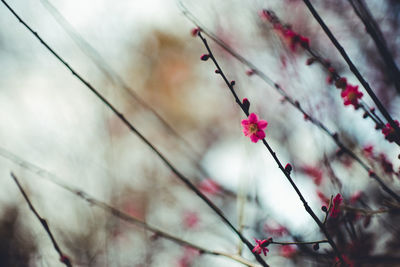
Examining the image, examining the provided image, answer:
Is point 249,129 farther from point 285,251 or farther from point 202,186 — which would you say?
point 202,186

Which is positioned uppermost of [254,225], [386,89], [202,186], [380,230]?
[386,89]

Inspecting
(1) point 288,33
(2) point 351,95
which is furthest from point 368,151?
(1) point 288,33

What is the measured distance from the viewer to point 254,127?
1.43m

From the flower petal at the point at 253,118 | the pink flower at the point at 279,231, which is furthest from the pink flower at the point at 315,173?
the flower petal at the point at 253,118

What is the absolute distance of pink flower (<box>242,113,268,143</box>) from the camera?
1387mm

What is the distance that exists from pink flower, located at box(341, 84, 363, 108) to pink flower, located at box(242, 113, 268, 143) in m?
0.65

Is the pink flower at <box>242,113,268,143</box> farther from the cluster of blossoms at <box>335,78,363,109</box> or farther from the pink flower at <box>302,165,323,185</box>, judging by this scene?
the pink flower at <box>302,165,323,185</box>

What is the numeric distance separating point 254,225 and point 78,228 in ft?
10.1

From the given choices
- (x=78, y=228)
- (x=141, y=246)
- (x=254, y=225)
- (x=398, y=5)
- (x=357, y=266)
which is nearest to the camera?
(x=357, y=266)

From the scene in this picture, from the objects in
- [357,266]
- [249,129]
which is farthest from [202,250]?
[357,266]

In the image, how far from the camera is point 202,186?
177 inches

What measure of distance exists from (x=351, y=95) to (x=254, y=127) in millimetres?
720

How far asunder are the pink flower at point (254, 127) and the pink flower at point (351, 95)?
2.12 feet

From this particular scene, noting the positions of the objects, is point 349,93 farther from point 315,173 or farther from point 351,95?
point 315,173
